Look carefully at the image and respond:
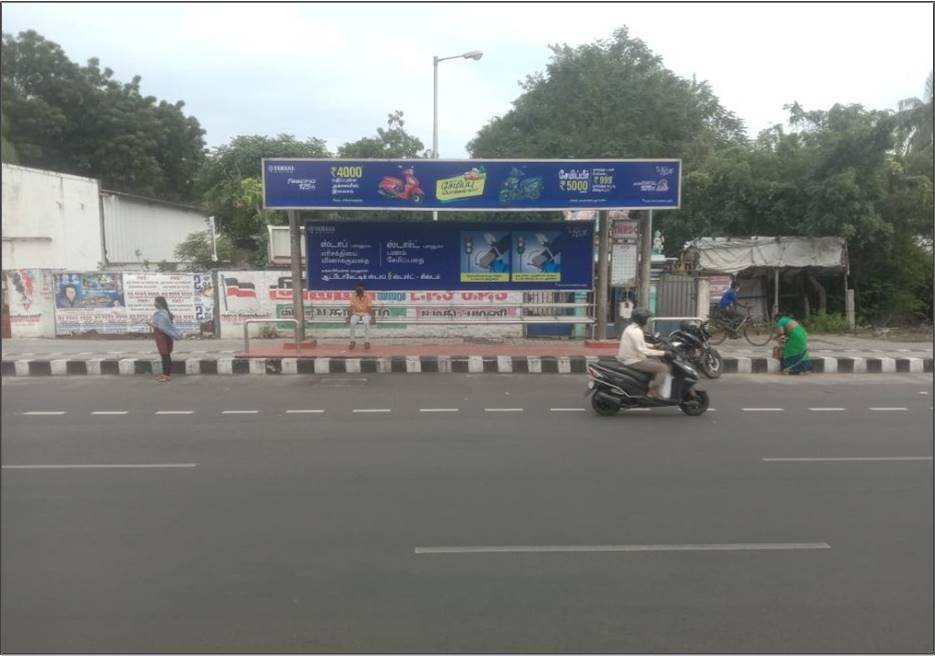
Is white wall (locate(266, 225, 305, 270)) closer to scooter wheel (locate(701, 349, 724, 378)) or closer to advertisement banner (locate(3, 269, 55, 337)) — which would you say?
advertisement banner (locate(3, 269, 55, 337))

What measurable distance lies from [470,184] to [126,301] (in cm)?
864

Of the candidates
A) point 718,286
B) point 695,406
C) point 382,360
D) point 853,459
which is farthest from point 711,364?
point 718,286

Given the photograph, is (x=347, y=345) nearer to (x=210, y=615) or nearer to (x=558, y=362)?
(x=558, y=362)

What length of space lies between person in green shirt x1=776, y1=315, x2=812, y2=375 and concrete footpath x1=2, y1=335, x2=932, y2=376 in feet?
1.28

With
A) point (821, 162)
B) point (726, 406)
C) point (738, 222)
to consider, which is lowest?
point (726, 406)

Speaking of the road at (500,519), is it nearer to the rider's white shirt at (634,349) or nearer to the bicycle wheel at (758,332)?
the rider's white shirt at (634,349)

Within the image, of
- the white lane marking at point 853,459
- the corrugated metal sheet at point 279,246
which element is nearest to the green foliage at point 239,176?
the corrugated metal sheet at point 279,246

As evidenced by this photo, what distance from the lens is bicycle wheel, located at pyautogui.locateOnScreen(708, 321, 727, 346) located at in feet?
49.5

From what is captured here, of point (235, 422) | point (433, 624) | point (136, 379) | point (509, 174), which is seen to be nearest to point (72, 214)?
point (136, 379)

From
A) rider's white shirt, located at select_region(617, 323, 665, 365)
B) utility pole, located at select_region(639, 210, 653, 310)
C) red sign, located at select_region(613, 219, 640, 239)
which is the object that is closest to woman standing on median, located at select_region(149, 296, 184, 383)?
rider's white shirt, located at select_region(617, 323, 665, 365)

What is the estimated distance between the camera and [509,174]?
490 inches

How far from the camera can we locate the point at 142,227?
85.5 ft

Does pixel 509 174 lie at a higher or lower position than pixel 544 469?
higher

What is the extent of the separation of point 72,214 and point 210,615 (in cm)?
2057
